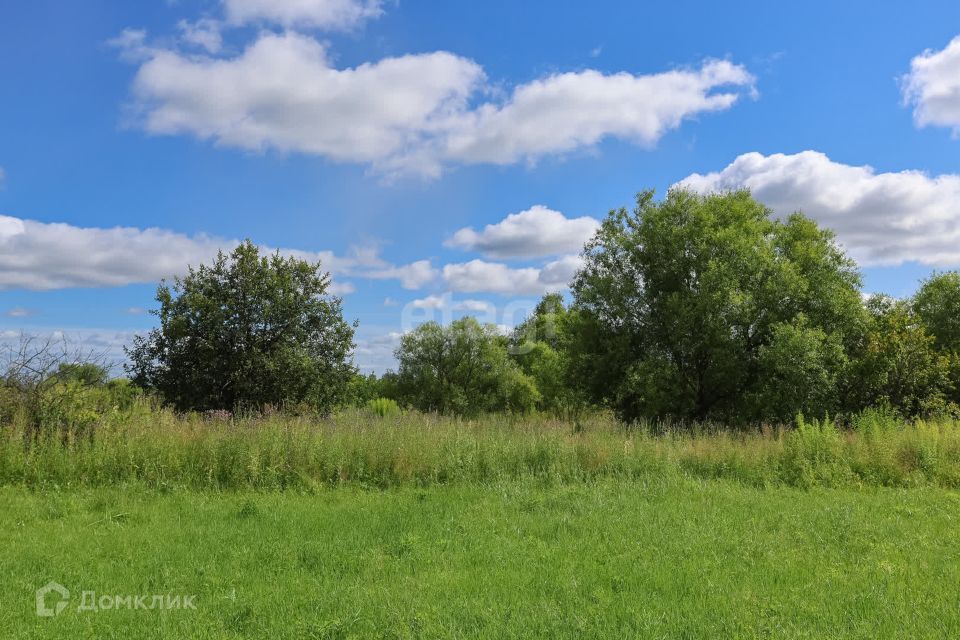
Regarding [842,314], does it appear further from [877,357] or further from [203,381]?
[203,381]

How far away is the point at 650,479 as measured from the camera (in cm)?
→ 1035

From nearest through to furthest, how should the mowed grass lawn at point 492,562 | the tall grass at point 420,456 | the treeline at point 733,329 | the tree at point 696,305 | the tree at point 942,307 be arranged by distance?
the mowed grass lawn at point 492,562 < the tall grass at point 420,456 < the treeline at point 733,329 < the tree at point 696,305 < the tree at point 942,307

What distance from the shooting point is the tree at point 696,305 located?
2320cm

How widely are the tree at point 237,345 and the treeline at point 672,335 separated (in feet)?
0.17

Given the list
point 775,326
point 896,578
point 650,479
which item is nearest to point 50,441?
point 650,479

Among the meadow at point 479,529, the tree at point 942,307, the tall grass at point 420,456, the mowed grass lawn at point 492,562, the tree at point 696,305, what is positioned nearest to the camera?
the mowed grass lawn at point 492,562

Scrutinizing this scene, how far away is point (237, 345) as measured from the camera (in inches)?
862

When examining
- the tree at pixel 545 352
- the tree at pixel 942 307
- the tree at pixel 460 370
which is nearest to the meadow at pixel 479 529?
the tree at pixel 545 352

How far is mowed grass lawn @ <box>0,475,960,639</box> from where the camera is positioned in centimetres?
486

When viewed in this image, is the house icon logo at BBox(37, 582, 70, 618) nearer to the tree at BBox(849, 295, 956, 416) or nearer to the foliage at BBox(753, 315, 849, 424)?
the foliage at BBox(753, 315, 849, 424)

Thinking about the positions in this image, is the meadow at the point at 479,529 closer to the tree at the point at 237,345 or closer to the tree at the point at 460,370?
the tree at the point at 237,345

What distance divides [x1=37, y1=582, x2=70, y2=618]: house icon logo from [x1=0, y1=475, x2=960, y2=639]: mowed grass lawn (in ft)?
0.25

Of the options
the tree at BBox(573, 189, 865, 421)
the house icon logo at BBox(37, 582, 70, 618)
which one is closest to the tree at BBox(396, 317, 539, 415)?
the tree at BBox(573, 189, 865, 421)

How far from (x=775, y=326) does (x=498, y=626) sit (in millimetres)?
20876
